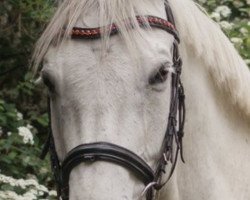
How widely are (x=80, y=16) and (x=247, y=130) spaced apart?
2.80 feet

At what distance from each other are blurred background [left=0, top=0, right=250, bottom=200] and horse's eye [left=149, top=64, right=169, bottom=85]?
160cm

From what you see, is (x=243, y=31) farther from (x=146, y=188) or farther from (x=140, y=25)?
(x=146, y=188)

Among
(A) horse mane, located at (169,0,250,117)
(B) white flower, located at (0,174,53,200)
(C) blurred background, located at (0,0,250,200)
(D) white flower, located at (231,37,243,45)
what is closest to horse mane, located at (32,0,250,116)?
(A) horse mane, located at (169,0,250,117)

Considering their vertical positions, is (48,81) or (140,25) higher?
(140,25)

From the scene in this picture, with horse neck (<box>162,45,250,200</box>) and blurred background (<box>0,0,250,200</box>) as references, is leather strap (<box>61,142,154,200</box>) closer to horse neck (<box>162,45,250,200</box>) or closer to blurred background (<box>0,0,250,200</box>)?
horse neck (<box>162,45,250,200</box>)

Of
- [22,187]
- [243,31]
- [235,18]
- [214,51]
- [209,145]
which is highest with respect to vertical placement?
[214,51]

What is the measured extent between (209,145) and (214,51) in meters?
0.35

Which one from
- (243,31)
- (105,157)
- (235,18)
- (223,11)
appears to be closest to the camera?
(105,157)

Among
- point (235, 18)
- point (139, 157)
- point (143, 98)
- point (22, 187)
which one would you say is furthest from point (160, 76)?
point (235, 18)

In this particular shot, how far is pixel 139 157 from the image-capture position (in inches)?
104

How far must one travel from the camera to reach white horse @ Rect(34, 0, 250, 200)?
2592mm

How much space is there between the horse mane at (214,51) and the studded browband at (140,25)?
0.14 m

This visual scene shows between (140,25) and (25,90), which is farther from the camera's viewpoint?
(25,90)

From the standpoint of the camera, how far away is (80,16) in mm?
2771
